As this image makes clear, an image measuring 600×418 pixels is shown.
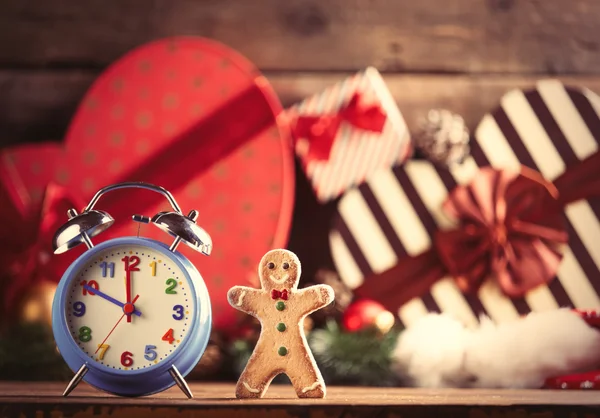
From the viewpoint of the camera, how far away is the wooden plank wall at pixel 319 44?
1.63m

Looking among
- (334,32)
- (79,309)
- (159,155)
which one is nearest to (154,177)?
(159,155)

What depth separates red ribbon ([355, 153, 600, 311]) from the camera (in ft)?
4.86

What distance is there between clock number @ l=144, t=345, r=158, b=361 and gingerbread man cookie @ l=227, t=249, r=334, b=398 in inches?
4.5

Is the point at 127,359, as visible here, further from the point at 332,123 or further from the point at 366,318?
the point at 332,123

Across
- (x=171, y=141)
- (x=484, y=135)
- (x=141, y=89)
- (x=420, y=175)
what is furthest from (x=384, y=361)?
(x=141, y=89)

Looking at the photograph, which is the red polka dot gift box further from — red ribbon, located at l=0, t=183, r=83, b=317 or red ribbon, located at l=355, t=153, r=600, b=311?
red ribbon, located at l=355, t=153, r=600, b=311

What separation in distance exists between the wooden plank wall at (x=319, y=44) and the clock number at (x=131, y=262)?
62cm

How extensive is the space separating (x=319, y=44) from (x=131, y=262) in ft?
2.64

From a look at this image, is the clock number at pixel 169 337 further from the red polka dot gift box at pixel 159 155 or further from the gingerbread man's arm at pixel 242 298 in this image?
the red polka dot gift box at pixel 159 155

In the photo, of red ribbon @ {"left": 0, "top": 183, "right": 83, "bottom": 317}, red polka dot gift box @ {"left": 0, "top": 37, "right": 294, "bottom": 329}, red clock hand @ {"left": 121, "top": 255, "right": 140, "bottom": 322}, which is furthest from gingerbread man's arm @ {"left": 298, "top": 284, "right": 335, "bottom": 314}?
red ribbon @ {"left": 0, "top": 183, "right": 83, "bottom": 317}

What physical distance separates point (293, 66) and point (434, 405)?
93 cm

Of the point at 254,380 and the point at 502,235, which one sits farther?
the point at 502,235

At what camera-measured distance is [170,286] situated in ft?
3.29

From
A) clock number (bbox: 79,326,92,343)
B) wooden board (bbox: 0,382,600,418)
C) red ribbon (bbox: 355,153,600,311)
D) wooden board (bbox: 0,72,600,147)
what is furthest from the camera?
wooden board (bbox: 0,72,600,147)
